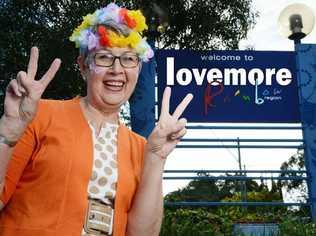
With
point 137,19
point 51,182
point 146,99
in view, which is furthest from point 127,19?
point 146,99

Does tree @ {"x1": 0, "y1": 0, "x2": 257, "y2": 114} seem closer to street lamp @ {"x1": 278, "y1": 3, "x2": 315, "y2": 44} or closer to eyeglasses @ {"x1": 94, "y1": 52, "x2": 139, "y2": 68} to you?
street lamp @ {"x1": 278, "y1": 3, "x2": 315, "y2": 44}

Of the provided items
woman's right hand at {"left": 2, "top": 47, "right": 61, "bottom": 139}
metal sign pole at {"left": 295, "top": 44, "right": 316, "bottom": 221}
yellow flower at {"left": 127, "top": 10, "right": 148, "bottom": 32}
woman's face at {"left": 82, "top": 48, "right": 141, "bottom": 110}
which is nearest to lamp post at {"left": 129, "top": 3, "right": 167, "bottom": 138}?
metal sign pole at {"left": 295, "top": 44, "right": 316, "bottom": 221}

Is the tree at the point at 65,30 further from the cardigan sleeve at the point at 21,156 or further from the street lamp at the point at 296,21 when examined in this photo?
the cardigan sleeve at the point at 21,156

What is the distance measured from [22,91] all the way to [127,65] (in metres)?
0.50

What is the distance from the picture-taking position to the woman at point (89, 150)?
1.81 metres

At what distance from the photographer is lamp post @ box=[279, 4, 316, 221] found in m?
6.82

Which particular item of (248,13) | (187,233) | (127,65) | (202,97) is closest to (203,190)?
(248,13)

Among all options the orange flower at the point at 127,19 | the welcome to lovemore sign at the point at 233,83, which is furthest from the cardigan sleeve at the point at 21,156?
the welcome to lovemore sign at the point at 233,83

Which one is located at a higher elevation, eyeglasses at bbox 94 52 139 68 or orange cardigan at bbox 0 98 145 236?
eyeglasses at bbox 94 52 139 68

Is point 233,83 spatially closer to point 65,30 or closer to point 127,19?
point 65,30

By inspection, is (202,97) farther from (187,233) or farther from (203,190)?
(203,190)

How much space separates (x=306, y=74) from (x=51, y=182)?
5.83m

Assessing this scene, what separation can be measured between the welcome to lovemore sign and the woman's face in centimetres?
502

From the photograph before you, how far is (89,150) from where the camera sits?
196cm
